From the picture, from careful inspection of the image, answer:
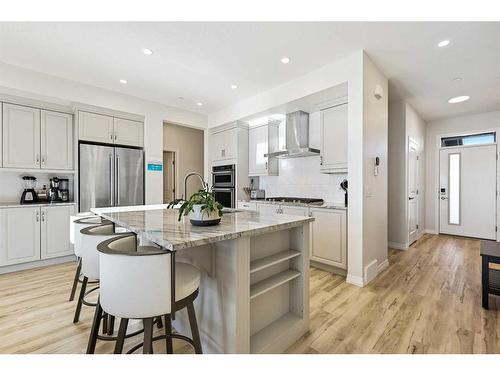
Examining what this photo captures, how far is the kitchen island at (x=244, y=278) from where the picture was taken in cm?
137

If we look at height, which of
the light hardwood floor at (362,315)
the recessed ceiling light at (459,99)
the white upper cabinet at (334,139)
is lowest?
the light hardwood floor at (362,315)

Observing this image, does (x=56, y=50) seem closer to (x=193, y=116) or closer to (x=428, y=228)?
(x=193, y=116)

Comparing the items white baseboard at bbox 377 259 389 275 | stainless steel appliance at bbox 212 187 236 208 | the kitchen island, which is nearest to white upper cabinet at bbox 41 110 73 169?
the kitchen island

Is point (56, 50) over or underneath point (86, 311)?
over

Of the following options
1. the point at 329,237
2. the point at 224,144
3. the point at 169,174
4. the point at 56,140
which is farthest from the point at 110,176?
the point at 329,237

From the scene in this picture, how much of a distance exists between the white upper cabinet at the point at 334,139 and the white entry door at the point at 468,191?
3.77m

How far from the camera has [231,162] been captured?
15.6ft

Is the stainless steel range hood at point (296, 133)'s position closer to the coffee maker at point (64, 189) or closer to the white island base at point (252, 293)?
the white island base at point (252, 293)

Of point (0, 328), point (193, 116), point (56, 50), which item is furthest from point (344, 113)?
point (0, 328)

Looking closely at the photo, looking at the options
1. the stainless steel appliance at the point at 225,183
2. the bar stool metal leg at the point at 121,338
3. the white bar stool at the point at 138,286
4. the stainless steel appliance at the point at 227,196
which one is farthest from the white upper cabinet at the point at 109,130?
the bar stool metal leg at the point at 121,338

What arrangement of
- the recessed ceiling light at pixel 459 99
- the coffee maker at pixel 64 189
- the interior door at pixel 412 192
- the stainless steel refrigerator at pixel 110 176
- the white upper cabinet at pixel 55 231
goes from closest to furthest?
the white upper cabinet at pixel 55 231
the stainless steel refrigerator at pixel 110 176
the coffee maker at pixel 64 189
the recessed ceiling light at pixel 459 99
the interior door at pixel 412 192

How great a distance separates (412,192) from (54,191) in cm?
632

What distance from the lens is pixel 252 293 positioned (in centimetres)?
153
